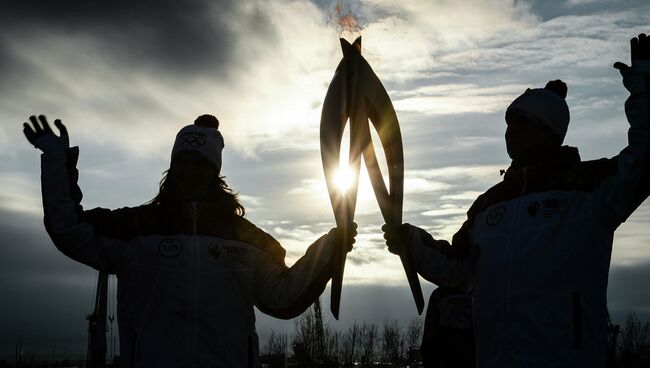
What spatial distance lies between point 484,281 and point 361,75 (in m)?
1.60

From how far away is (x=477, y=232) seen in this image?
438 centimetres

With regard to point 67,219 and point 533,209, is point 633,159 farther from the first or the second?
point 67,219

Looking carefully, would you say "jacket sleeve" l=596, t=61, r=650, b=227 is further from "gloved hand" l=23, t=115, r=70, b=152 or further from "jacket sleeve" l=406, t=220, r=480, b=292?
"gloved hand" l=23, t=115, r=70, b=152

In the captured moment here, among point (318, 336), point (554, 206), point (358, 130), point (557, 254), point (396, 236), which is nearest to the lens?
point (557, 254)

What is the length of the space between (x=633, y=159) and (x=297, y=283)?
201cm

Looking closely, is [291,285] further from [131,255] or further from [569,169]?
[569,169]

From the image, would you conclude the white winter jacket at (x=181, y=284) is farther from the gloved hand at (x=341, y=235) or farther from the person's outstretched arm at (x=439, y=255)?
the person's outstretched arm at (x=439, y=255)

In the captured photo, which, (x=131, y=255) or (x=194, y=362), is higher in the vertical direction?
(x=131, y=255)

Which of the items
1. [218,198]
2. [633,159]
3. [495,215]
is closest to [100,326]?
[218,198]

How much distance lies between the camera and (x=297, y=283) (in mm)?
4453

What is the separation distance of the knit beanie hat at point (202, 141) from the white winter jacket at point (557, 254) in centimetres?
176

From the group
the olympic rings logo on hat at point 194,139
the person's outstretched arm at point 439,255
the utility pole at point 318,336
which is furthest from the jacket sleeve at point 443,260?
the utility pole at point 318,336

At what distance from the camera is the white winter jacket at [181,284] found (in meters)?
4.19

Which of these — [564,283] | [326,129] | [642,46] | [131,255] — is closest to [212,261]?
[131,255]
